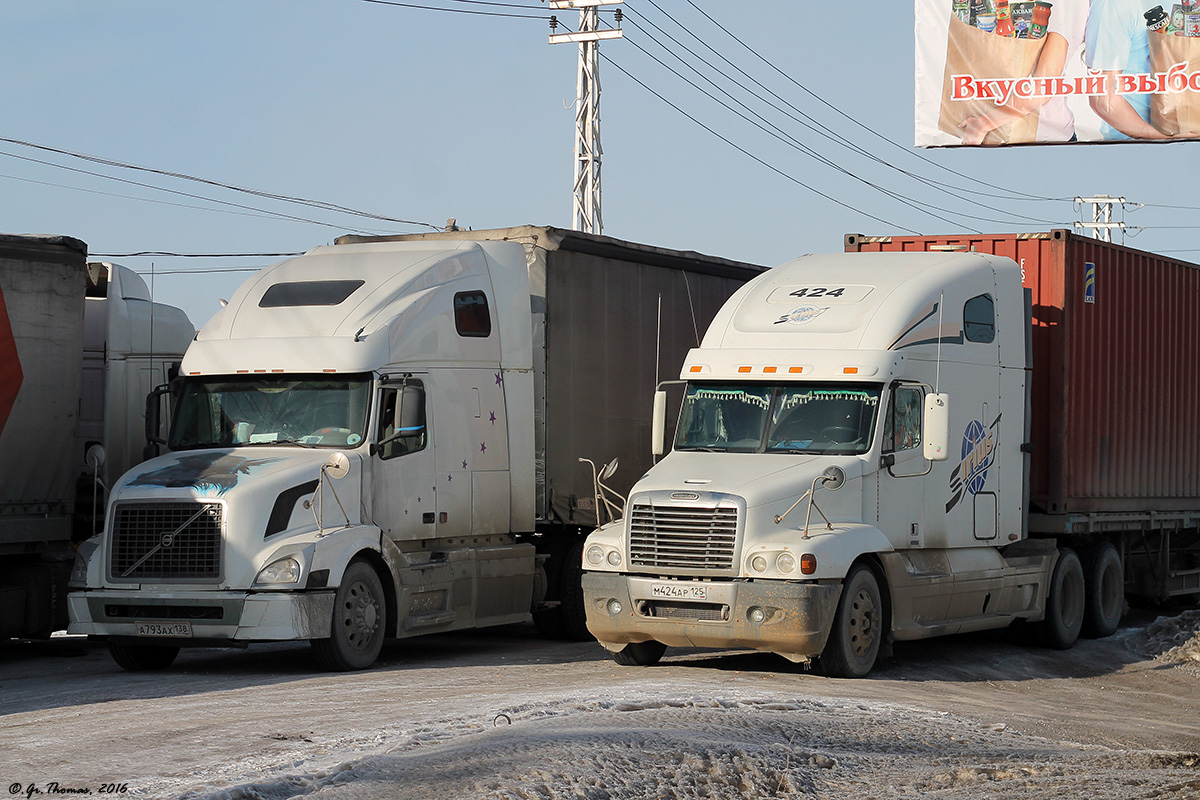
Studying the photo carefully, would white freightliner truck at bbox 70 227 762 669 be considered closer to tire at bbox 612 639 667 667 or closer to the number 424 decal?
tire at bbox 612 639 667 667

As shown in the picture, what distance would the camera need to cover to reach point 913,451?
13.8 m

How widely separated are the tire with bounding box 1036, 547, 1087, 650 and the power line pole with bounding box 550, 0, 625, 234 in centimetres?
1268

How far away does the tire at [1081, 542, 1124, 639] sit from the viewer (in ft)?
56.1

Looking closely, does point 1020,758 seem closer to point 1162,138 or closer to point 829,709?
point 829,709

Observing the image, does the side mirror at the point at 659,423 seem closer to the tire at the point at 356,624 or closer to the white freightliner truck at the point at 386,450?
the white freightliner truck at the point at 386,450

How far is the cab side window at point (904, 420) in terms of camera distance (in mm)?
13539

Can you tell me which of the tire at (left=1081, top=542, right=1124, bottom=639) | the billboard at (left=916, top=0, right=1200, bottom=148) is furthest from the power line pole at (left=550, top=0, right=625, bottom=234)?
the tire at (left=1081, top=542, right=1124, bottom=639)

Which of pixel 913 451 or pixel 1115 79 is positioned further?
pixel 1115 79

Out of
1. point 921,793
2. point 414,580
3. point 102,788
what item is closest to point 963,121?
point 414,580

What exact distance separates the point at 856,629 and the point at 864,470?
4.38 ft

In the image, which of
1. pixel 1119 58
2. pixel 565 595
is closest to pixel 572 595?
pixel 565 595

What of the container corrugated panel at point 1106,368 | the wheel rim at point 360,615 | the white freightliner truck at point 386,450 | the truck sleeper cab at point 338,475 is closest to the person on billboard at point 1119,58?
the container corrugated panel at point 1106,368

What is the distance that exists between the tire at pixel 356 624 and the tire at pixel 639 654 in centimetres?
213

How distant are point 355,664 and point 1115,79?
1491cm
